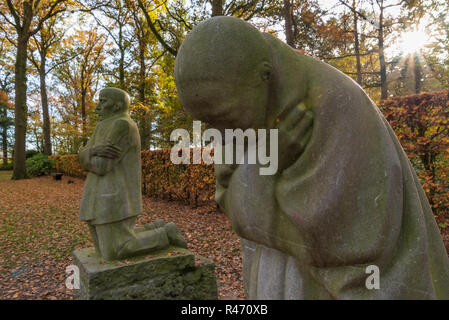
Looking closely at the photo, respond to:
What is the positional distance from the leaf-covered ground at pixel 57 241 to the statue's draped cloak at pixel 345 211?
396 centimetres

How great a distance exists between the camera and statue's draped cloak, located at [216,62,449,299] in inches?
35.1

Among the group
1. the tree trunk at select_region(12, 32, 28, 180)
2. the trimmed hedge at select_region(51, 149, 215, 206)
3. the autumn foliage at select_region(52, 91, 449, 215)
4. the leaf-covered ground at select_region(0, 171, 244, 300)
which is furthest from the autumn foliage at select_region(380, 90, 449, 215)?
the tree trunk at select_region(12, 32, 28, 180)

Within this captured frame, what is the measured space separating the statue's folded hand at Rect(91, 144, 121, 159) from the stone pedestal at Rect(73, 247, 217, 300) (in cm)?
144

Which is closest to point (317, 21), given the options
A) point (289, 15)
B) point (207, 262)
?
point (289, 15)

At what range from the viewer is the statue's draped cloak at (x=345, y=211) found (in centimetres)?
89

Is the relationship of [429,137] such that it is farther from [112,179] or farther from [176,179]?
[176,179]

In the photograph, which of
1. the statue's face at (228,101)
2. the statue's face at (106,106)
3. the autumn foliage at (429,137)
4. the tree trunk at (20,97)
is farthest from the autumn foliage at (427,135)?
the tree trunk at (20,97)

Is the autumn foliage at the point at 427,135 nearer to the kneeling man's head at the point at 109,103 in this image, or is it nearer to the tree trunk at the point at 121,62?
the kneeling man's head at the point at 109,103

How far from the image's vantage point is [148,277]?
13.0 ft

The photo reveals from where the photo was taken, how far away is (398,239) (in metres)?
0.98

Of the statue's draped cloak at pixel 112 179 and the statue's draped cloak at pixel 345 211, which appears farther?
the statue's draped cloak at pixel 112 179

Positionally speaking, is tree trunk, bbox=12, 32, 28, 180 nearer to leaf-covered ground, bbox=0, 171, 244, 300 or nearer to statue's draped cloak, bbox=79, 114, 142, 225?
leaf-covered ground, bbox=0, 171, 244, 300

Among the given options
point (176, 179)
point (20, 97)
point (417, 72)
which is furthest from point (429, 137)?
point (20, 97)

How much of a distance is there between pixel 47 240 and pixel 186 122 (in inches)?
490
